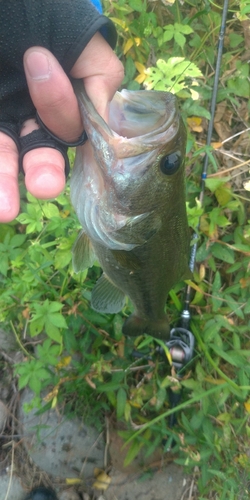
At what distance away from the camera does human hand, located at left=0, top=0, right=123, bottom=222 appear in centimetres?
117

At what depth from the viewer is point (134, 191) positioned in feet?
4.55

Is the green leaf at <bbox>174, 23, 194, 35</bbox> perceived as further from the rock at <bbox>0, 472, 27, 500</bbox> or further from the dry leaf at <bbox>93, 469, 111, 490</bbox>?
the rock at <bbox>0, 472, 27, 500</bbox>

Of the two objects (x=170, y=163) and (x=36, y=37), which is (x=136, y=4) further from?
(x=170, y=163)

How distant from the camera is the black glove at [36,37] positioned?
1.24 metres

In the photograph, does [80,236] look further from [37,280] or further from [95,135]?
[95,135]

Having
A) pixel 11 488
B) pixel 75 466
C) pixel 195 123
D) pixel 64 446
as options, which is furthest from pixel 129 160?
pixel 11 488

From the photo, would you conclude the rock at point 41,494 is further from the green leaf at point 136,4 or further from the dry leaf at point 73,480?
the green leaf at point 136,4

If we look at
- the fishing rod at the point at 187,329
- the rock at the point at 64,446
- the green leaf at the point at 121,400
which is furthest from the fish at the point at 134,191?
the rock at the point at 64,446

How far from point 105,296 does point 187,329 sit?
2.40ft

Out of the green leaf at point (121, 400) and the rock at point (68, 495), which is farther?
the rock at point (68, 495)

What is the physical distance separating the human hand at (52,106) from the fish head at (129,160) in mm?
55

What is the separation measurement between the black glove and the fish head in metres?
0.13

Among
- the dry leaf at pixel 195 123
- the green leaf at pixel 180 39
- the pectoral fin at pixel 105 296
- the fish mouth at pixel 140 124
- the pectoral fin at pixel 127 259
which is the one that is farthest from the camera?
the dry leaf at pixel 195 123

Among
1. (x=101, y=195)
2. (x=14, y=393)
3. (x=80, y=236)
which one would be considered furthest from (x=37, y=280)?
(x=14, y=393)
